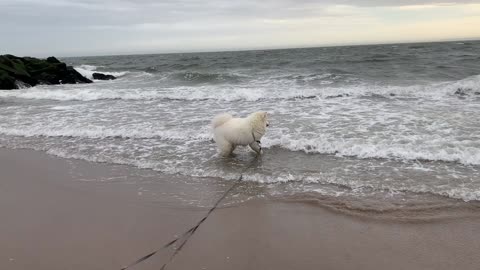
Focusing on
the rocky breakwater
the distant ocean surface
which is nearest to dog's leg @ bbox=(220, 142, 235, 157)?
the distant ocean surface

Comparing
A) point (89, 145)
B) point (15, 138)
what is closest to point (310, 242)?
point (89, 145)

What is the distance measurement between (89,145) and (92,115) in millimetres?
3767

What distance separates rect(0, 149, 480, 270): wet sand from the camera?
11.2 ft

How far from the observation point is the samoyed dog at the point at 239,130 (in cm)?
631

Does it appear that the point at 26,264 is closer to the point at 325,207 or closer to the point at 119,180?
the point at 119,180

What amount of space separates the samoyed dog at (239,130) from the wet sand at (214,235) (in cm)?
144

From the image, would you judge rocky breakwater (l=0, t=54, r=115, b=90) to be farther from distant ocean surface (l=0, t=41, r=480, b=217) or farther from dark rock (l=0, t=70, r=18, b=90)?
distant ocean surface (l=0, t=41, r=480, b=217)

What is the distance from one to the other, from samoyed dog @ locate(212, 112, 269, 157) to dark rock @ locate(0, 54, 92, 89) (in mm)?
19473

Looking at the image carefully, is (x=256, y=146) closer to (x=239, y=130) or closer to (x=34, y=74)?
(x=239, y=130)

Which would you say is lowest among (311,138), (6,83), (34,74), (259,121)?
(311,138)

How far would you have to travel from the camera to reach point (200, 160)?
21.8 ft

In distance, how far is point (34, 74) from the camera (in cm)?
2534

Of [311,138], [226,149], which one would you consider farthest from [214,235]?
[311,138]

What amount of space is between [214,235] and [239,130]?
8.53ft
